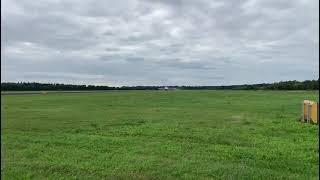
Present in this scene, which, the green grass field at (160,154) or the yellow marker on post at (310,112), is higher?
the yellow marker on post at (310,112)

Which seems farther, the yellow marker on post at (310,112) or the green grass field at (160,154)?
the yellow marker on post at (310,112)

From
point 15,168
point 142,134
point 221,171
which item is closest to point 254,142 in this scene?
point 142,134

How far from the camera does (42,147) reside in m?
12.9

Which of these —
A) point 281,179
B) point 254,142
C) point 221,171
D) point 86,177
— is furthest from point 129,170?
point 254,142

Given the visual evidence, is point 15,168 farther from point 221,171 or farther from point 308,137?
point 308,137

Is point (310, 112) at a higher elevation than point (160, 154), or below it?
higher

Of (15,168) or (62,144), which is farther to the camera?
(62,144)

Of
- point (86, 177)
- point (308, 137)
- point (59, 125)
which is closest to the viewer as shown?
point (86, 177)

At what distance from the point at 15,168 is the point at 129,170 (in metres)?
2.28

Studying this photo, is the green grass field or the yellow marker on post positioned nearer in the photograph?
the green grass field

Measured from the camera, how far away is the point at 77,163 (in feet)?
34.7

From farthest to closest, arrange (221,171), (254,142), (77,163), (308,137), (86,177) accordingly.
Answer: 1. (308,137)
2. (254,142)
3. (77,163)
4. (221,171)
5. (86,177)

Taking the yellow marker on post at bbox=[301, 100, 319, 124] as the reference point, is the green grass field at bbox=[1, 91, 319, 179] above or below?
below

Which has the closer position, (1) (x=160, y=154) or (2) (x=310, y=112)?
(1) (x=160, y=154)
